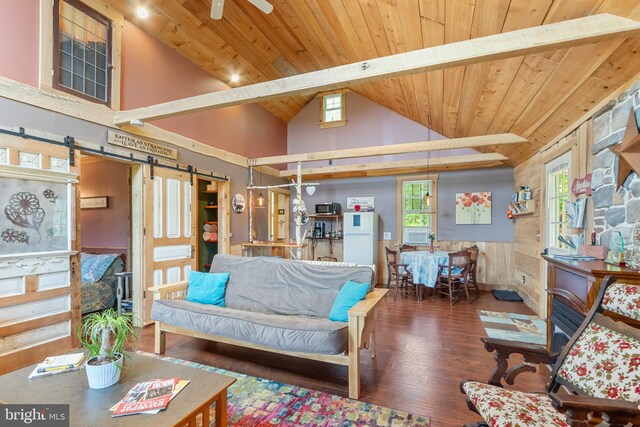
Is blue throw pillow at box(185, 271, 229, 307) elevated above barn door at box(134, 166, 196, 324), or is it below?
below

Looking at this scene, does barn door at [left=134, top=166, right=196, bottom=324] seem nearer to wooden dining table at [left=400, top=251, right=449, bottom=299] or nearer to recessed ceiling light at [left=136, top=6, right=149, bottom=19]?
recessed ceiling light at [left=136, top=6, right=149, bottom=19]

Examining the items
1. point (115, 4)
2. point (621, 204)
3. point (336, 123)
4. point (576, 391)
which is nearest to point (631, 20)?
point (621, 204)

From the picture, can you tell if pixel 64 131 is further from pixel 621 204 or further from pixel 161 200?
pixel 621 204

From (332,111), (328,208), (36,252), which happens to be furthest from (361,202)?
(36,252)

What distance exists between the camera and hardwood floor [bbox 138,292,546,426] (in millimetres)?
2188

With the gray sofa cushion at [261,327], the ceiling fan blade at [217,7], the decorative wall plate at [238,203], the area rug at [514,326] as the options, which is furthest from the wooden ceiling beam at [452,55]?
the area rug at [514,326]

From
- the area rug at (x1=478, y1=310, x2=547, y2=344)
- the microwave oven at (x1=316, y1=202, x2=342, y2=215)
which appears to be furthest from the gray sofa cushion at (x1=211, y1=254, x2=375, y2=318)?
the microwave oven at (x1=316, y1=202, x2=342, y2=215)

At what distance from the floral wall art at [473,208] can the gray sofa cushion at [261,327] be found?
4.72m

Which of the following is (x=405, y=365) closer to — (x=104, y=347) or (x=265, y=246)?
(x=104, y=347)

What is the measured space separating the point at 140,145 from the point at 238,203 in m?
2.09

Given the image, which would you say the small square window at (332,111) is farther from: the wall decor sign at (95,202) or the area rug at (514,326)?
the area rug at (514,326)

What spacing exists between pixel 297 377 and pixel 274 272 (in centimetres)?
108

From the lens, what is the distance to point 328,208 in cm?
679

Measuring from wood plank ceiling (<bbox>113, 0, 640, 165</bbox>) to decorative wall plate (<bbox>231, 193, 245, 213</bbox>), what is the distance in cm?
214
